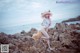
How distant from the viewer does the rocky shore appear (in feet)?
6.63

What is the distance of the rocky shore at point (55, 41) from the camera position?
6.63 feet

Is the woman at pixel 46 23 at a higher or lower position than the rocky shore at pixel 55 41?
higher

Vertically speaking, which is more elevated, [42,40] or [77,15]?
[77,15]

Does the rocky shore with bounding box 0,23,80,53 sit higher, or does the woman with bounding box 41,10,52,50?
the woman with bounding box 41,10,52,50

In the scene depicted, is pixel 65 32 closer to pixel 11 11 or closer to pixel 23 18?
pixel 23 18

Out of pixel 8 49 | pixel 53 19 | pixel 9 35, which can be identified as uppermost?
pixel 53 19

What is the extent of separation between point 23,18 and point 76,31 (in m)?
0.57

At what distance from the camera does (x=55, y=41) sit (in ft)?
6.67

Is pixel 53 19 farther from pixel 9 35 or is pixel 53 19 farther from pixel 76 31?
pixel 9 35

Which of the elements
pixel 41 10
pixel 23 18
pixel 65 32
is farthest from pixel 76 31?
pixel 23 18

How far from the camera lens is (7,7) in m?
2.15

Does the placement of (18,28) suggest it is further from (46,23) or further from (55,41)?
(55,41)

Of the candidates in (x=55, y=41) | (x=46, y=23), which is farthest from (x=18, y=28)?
(x=55, y=41)

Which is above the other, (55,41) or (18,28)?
(18,28)
